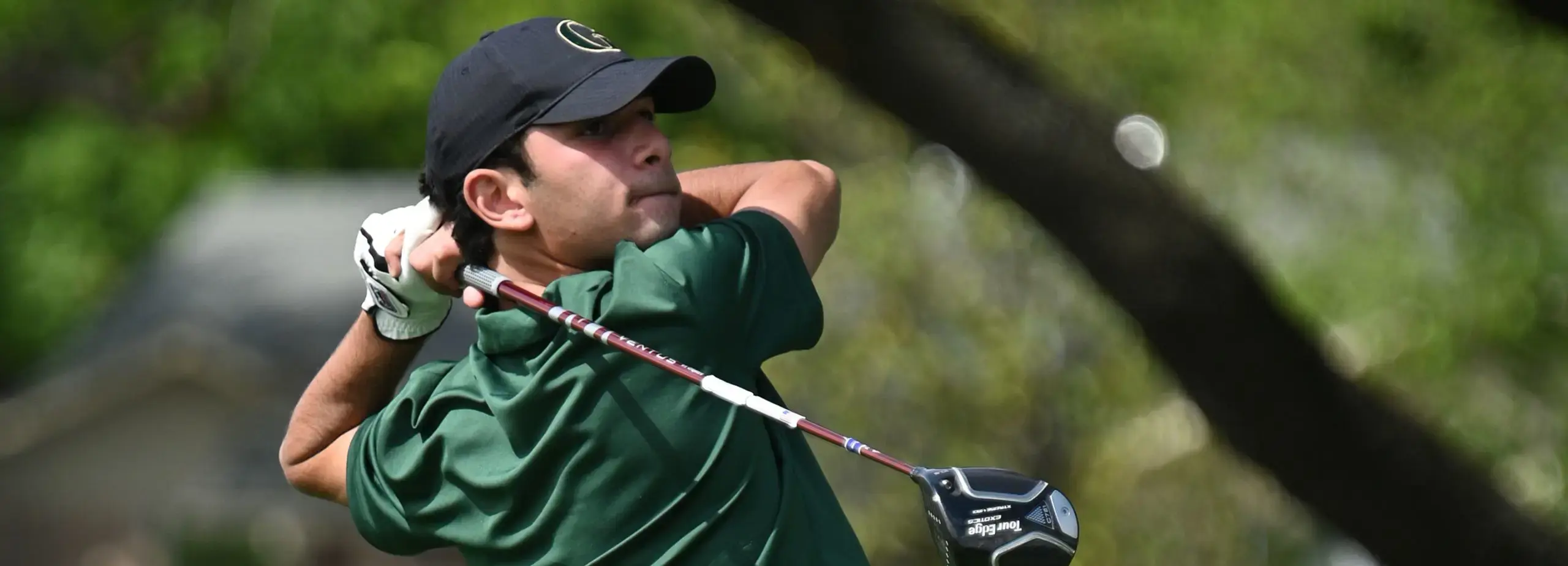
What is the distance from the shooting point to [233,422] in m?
16.4

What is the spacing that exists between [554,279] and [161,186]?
20.7m

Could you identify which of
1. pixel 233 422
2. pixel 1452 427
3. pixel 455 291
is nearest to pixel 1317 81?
pixel 1452 427

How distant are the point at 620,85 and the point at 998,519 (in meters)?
0.95

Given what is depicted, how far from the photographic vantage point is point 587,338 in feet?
10.1

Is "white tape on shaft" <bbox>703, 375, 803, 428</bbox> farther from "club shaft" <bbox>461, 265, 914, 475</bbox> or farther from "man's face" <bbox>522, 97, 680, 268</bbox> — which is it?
"man's face" <bbox>522, 97, 680, 268</bbox>

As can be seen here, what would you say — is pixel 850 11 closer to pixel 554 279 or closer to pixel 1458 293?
pixel 554 279

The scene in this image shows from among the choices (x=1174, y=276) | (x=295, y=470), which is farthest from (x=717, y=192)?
(x=1174, y=276)

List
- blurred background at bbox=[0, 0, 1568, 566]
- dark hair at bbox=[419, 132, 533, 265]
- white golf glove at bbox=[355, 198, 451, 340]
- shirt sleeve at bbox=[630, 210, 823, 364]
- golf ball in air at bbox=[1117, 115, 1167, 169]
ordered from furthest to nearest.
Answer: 1. blurred background at bbox=[0, 0, 1568, 566]
2. golf ball in air at bbox=[1117, 115, 1167, 169]
3. white golf glove at bbox=[355, 198, 451, 340]
4. dark hair at bbox=[419, 132, 533, 265]
5. shirt sleeve at bbox=[630, 210, 823, 364]

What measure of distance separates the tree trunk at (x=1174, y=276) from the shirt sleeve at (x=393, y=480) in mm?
1672

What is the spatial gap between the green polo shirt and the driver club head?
0.39 metres

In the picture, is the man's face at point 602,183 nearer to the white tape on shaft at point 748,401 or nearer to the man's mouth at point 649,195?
the man's mouth at point 649,195

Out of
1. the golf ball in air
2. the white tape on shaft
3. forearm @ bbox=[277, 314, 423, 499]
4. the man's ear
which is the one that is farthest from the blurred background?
the white tape on shaft

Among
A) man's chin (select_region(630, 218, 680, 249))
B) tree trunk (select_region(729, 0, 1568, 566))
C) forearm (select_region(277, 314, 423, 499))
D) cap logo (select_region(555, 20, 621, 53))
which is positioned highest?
tree trunk (select_region(729, 0, 1568, 566))

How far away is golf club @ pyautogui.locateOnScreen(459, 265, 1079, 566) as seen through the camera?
8.95ft
